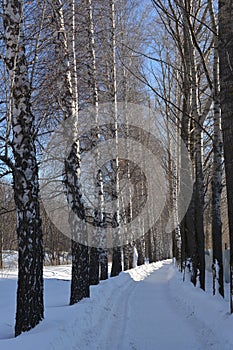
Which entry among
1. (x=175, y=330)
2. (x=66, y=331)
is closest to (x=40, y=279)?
(x=66, y=331)

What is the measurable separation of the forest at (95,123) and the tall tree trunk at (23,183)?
0.05 ft

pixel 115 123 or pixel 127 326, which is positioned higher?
pixel 115 123

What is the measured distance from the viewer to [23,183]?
6328 millimetres

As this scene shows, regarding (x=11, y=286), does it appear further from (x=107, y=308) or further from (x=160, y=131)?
(x=160, y=131)

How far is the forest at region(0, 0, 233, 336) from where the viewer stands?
21.0 feet

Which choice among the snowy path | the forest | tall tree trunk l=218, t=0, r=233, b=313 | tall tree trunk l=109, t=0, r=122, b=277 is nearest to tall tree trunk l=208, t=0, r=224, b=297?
the forest

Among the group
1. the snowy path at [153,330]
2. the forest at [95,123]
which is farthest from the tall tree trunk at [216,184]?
the snowy path at [153,330]

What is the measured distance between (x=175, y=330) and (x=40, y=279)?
2829 mm

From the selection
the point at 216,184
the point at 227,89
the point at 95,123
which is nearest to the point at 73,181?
the point at 216,184

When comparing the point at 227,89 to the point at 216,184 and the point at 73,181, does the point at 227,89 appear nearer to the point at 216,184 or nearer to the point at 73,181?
the point at 73,181

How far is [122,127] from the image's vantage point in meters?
22.3

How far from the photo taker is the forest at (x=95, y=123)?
6395 mm

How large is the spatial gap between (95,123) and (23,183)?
9.72 meters

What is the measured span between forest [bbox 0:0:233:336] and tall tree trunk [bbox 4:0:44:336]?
0.05 feet
